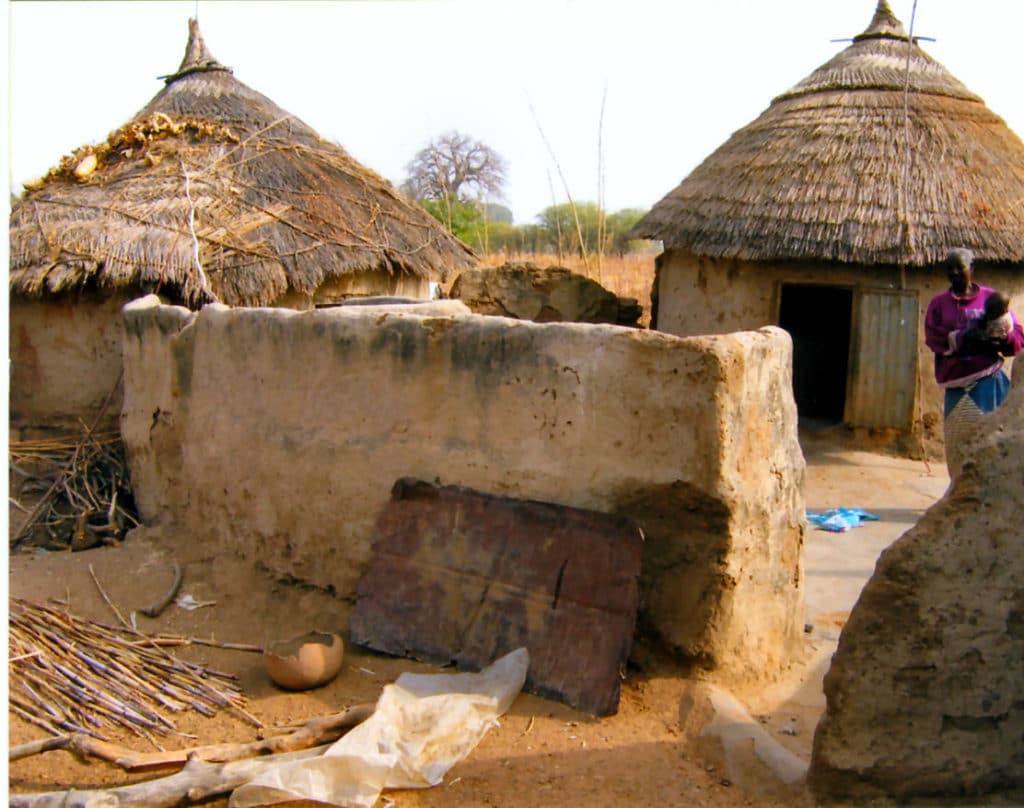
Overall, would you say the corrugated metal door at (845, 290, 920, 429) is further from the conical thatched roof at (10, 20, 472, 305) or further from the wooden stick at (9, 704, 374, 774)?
the wooden stick at (9, 704, 374, 774)

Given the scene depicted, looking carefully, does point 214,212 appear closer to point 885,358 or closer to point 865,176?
point 865,176

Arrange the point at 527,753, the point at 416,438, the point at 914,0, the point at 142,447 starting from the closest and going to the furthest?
the point at 527,753
the point at 416,438
the point at 142,447
the point at 914,0

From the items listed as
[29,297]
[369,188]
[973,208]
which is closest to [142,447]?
[29,297]

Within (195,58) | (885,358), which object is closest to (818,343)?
(885,358)

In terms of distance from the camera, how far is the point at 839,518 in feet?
21.4

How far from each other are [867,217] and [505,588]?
553 centimetres

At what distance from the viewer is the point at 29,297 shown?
299 inches

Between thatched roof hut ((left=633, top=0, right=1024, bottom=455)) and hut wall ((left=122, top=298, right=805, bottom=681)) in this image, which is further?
thatched roof hut ((left=633, top=0, right=1024, bottom=455))

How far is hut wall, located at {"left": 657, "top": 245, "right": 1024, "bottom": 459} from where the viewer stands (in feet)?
27.3

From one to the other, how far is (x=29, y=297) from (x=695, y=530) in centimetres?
584

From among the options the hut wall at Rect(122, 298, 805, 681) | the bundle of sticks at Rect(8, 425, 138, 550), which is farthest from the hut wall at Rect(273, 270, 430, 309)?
the hut wall at Rect(122, 298, 805, 681)

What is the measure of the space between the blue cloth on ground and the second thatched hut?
14.2 feet

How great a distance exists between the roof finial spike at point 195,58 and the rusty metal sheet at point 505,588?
7738mm

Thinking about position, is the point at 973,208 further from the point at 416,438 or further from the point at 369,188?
the point at 416,438
